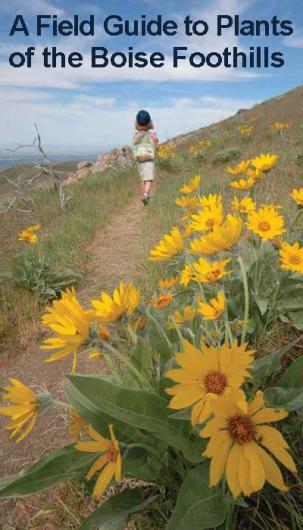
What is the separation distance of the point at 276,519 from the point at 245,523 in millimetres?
134

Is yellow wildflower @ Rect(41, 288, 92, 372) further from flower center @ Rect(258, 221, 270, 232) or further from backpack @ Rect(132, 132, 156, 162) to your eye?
backpack @ Rect(132, 132, 156, 162)

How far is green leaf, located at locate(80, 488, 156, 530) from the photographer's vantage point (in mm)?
1384

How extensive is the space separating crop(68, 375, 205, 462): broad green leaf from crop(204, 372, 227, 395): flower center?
29 cm

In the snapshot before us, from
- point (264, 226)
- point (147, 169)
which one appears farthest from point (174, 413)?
point (147, 169)

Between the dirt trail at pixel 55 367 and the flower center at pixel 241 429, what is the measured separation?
1.05 metres

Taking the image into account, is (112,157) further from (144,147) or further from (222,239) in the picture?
(222,239)

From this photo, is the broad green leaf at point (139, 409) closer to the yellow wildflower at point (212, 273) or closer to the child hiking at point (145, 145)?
the yellow wildflower at point (212, 273)

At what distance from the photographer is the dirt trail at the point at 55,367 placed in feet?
7.96

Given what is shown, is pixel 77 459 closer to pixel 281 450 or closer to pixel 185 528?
pixel 185 528

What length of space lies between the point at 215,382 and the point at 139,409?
1.15 ft

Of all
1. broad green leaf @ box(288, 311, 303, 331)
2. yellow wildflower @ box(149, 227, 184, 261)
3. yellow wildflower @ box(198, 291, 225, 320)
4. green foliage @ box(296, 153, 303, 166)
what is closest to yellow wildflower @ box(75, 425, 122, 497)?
yellow wildflower @ box(198, 291, 225, 320)

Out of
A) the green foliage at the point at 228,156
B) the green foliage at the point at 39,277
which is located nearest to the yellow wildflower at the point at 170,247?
the green foliage at the point at 39,277

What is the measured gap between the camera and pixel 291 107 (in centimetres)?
1794

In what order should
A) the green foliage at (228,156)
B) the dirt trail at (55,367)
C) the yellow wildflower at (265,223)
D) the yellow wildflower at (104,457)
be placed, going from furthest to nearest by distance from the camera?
the green foliage at (228,156)
the dirt trail at (55,367)
the yellow wildflower at (265,223)
the yellow wildflower at (104,457)
